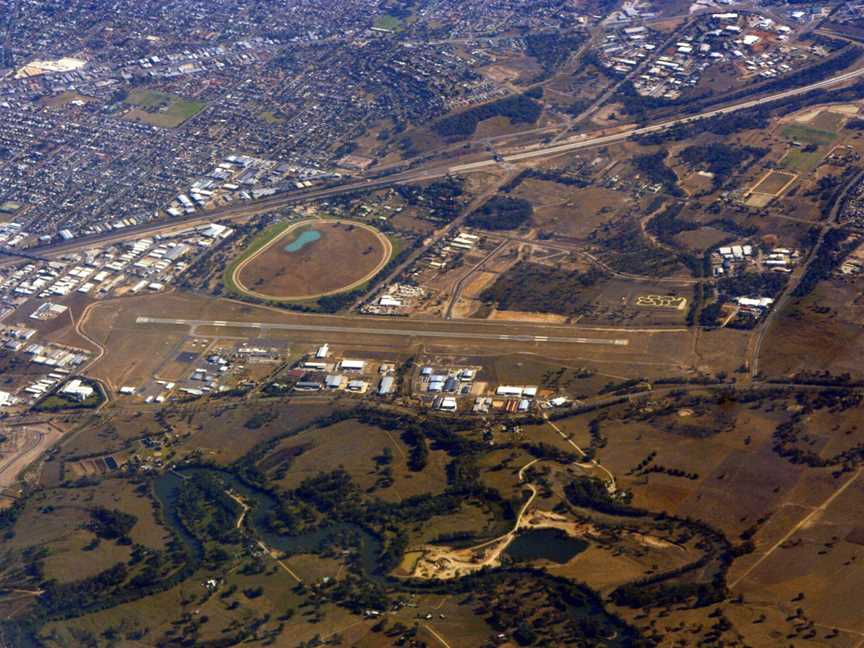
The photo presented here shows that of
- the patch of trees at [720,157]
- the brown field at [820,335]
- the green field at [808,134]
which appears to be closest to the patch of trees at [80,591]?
the brown field at [820,335]

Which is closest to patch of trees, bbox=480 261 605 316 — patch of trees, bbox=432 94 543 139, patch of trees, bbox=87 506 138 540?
patch of trees, bbox=432 94 543 139

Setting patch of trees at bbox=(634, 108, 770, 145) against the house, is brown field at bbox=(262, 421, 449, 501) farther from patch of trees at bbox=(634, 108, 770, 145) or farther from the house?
patch of trees at bbox=(634, 108, 770, 145)

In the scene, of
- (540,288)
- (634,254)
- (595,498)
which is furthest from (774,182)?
(595,498)

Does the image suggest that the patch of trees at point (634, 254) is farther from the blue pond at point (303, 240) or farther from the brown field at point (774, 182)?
the blue pond at point (303, 240)

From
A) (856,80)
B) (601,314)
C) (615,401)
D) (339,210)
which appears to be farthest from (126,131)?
(856,80)

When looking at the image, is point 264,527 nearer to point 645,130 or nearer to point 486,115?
point 486,115

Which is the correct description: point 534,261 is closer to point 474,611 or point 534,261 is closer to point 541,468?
point 541,468
